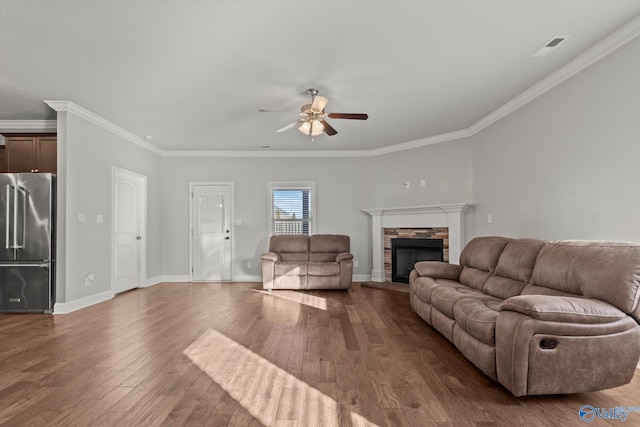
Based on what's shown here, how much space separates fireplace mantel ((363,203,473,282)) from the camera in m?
5.97

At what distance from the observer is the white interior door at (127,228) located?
5895mm

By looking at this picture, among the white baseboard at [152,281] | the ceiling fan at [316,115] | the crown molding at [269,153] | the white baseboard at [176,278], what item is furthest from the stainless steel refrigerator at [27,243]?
the ceiling fan at [316,115]

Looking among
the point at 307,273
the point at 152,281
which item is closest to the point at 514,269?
the point at 307,273

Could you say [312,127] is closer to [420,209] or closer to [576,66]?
[576,66]

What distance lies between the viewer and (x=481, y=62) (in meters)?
3.54

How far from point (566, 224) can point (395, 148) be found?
372 centimetres

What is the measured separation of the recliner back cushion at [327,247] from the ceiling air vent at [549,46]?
14.2ft

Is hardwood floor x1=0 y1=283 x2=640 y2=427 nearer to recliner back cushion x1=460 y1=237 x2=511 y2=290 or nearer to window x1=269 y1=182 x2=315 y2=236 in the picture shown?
recliner back cushion x1=460 y1=237 x2=511 y2=290

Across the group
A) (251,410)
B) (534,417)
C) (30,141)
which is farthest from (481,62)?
(30,141)

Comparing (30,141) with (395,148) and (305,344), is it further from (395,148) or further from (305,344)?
(395,148)

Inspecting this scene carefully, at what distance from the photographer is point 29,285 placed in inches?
182

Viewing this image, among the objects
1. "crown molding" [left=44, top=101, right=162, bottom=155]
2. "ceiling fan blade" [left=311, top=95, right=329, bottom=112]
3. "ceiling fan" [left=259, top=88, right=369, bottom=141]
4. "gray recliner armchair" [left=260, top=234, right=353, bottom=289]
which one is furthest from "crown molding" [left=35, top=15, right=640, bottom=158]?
"ceiling fan blade" [left=311, top=95, right=329, bottom=112]

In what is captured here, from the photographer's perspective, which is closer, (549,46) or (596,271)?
(596,271)

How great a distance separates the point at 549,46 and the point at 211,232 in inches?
246
